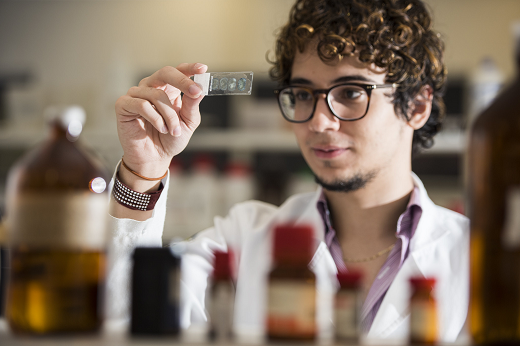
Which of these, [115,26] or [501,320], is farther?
[115,26]

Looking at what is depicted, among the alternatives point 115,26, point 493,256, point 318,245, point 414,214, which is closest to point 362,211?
point 414,214

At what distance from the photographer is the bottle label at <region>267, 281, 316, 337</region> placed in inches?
18.2

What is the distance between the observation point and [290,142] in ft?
7.75

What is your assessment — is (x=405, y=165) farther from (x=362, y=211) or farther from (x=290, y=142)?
(x=290, y=142)

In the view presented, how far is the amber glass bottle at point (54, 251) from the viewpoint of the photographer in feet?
1.63

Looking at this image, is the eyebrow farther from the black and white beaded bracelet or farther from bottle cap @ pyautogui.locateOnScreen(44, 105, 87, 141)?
bottle cap @ pyautogui.locateOnScreen(44, 105, 87, 141)

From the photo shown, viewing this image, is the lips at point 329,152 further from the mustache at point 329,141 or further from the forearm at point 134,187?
the forearm at point 134,187

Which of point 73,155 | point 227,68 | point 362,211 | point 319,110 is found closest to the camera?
point 73,155

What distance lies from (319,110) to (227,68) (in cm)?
140

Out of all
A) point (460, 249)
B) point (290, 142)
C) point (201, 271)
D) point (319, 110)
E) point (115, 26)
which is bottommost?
point (201, 271)

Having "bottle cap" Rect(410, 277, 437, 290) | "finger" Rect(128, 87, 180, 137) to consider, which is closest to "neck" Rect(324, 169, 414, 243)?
"finger" Rect(128, 87, 180, 137)

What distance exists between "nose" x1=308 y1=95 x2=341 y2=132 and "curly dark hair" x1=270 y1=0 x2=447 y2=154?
12cm

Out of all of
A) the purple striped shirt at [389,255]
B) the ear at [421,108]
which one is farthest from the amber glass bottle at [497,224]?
the ear at [421,108]

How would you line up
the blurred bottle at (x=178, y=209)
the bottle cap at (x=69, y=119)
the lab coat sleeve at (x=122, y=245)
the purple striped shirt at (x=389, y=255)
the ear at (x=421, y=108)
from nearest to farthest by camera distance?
the bottle cap at (x=69, y=119), the lab coat sleeve at (x=122, y=245), the purple striped shirt at (x=389, y=255), the ear at (x=421, y=108), the blurred bottle at (x=178, y=209)
